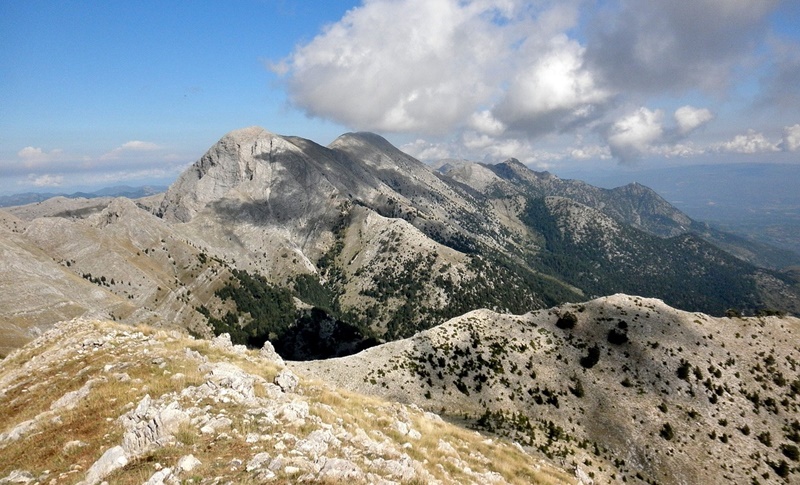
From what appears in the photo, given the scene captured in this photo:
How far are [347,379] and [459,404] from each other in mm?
22988

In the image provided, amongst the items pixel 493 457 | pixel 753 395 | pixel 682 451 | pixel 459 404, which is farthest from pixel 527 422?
pixel 753 395

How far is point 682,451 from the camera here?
60375 mm

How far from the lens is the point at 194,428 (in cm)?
1647

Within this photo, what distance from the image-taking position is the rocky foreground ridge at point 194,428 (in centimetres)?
1376

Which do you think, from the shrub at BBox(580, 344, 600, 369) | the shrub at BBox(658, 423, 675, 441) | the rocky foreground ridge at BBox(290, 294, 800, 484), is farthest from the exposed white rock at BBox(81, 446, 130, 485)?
the shrub at BBox(580, 344, 600, 369)

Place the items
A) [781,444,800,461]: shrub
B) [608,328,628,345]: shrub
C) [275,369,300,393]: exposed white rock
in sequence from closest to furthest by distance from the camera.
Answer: [275,369,300,393]: exposed white rock, [781,444,800,461]: shrub, [608,328,628,345]: shrub

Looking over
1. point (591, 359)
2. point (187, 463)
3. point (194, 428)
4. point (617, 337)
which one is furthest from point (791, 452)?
point (187, 463)

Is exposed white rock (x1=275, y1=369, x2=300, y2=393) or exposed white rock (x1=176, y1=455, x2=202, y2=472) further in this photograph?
exposed white rock (x1=275, y1=369, x2=300, y2=393)

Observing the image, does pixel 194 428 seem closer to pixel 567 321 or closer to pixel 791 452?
pixel 567 321

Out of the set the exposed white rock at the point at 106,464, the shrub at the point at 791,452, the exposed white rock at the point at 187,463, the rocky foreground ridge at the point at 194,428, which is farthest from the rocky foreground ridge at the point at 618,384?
the exposed white rock at the point at 106,464

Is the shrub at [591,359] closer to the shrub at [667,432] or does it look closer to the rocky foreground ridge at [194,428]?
the shrub at [667,432]

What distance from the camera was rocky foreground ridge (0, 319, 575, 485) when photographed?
542 inches

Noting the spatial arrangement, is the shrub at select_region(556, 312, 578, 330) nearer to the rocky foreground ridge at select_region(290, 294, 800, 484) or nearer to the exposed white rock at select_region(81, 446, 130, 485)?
the rocky foreground ridge at select_region(290, 294, 800, 484)

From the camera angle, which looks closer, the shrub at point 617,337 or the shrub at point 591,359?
the shrub at point 591,359
